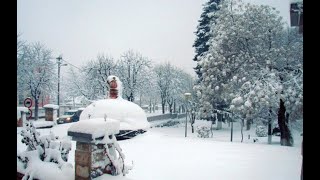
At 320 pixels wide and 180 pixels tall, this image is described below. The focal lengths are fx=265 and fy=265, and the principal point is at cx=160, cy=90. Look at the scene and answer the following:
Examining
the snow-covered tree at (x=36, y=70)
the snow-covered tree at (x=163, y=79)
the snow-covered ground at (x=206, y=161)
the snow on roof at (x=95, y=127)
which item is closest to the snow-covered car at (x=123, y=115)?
the snow-covered ground at (x=206, y=161)

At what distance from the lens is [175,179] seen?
22.6 ft

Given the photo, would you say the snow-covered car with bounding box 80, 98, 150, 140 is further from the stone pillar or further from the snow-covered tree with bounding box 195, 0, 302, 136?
the stone pillar

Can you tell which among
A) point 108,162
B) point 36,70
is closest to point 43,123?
point 108,162

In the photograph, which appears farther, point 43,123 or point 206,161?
point 43,123

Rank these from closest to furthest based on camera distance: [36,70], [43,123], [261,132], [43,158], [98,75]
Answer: [43,158]
[43,123]
[261,132]
[36,70]
[98,75]

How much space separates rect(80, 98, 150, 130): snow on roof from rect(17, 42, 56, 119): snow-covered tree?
20.2 m

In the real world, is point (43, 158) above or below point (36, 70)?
below

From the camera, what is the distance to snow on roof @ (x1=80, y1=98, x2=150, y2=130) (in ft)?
45.0

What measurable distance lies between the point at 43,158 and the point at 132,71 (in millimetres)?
36023

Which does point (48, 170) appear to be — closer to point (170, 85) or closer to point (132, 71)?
Result: point (132, 71)

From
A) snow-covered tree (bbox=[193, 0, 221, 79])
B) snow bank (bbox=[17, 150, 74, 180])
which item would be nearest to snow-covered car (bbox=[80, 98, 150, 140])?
snow bank (bbox=[17, 150, 74, 180])

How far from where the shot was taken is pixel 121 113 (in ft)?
46.2
